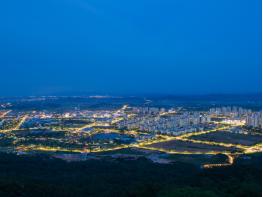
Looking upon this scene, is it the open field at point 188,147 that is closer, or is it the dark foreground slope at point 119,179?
the dark foreground slope at point 119,179

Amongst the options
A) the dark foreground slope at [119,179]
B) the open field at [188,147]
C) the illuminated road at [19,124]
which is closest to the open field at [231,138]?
the open field at [188,147]

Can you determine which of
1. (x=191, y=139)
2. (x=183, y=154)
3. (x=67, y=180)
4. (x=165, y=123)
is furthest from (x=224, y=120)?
(x=67, y=180)

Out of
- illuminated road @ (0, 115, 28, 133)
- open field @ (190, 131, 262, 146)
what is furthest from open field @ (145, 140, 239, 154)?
Answer: illuminated road @ (0, 115, 28, 133)

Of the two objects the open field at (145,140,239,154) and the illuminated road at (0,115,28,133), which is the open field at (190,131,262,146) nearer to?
the open field at (145,140,239,154)

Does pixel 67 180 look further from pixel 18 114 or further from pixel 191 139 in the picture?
pixel 18 114

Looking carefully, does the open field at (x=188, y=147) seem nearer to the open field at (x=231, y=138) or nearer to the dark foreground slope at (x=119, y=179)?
the open field at (x=231, y=138)

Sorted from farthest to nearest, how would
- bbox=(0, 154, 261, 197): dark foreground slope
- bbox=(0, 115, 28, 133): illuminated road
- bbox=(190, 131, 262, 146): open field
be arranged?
bbox=(0, 115, 28, 133): illuminated road → bbox=(190, 131, 262, 146): open field → bbox=(0, 154, 261, 197): dark foreground slope
